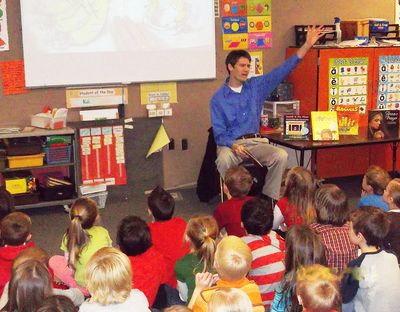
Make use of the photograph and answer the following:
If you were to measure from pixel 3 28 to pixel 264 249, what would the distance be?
346 centimetres

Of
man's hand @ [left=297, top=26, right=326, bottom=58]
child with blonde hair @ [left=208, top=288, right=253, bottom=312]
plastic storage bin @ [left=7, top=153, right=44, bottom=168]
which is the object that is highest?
man's hand @ [left=297, top=26, right=326, bottom=58]

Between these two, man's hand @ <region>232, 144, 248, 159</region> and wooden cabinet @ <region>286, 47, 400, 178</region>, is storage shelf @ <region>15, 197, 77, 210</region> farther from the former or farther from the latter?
wooden cabinet @ <region>286, 47, 400, 178</region>

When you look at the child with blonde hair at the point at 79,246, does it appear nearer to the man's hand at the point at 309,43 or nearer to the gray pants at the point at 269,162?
the gray pants at the point at 269,162

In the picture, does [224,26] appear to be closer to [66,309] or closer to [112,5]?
[112,5]

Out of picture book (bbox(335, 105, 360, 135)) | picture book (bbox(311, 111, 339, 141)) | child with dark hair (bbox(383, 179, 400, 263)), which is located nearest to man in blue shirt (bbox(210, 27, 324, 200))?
picture book (bbox(311, 111, 339, 141))

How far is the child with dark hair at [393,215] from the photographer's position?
3.00 m

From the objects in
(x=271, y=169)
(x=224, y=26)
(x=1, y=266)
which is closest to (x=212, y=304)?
(x=1, y=266)

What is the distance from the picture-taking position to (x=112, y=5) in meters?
5.54

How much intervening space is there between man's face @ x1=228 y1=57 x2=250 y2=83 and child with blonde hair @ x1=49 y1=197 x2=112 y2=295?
2.24 m

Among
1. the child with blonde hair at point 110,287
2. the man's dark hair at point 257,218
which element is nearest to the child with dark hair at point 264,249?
the man's dark hair at point 257,218

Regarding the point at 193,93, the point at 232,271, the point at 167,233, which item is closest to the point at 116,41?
the point at 193,93

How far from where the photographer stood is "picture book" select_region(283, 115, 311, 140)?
5230 mm

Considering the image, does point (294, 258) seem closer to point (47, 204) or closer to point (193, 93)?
point (47, 204)

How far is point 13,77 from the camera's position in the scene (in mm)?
5344
